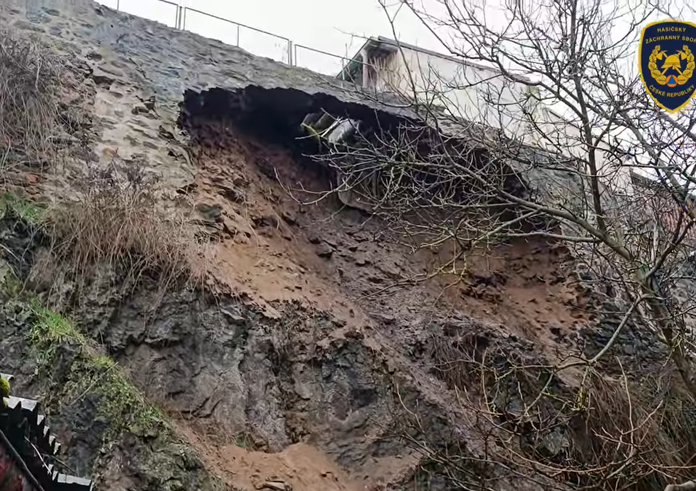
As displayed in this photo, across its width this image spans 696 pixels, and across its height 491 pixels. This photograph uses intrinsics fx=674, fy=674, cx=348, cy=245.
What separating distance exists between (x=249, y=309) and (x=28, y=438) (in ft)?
11.5

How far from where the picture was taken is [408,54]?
1007cm

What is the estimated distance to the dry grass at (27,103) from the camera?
595cm

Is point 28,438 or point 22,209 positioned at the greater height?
point 22,209

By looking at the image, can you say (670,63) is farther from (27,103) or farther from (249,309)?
(27,103)

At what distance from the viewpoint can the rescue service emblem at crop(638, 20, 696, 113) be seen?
444 cm

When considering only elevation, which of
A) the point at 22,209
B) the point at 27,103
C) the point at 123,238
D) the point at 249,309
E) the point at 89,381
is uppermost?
the point at 27,103

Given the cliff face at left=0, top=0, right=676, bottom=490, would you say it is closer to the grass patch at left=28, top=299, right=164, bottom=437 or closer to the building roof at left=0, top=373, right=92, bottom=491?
the grass patch at left=28, top=299, right=164, bottom=437

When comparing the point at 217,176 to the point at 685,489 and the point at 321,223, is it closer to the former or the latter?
the point at 321,223

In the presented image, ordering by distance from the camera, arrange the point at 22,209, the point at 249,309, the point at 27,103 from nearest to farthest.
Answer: the point at 22,209
the point at 249,309
the point at 27,103

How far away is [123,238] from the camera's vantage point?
545 centimetres

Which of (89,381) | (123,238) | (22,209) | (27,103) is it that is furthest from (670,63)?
(27,103)

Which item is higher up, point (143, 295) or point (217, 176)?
point (217, 176)

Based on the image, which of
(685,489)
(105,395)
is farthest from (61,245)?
(685,489)

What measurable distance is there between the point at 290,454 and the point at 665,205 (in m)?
3.76
